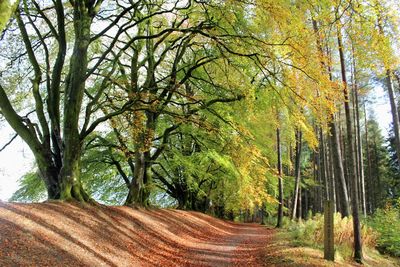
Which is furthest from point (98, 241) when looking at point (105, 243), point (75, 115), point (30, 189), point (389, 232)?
point (30, 189)

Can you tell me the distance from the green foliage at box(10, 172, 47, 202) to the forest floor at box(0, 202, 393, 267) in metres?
7.79

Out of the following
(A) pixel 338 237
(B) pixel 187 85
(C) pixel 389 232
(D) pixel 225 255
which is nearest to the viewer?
(D) pixel 225 255

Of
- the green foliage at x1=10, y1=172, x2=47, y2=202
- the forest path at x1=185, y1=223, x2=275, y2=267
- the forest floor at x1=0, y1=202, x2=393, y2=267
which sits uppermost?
the green foliage at x1=10, y1=172, x2=47, y2=202

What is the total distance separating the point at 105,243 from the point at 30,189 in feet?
39.0

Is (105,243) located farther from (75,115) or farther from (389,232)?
(389,232)

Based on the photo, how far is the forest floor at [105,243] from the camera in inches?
243

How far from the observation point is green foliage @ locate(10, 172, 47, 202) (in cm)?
1822

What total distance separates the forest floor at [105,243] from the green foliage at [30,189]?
7.79m

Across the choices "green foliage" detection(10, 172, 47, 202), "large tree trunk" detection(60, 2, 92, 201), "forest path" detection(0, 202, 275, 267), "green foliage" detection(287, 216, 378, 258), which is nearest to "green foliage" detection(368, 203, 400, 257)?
"green foliage" detection(287, 216, 378, 258)

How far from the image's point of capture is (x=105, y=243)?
8258 millimetres

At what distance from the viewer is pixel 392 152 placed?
3953 cm

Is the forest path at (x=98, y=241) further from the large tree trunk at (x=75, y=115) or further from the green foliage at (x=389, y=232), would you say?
the green foliage at (x=389, y=232)

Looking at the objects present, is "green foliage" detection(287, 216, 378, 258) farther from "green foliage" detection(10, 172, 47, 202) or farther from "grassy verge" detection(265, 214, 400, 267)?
"green foliage" detection(10, 172, 47, 202)

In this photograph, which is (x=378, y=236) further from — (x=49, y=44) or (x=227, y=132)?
(x=49, y=44)
